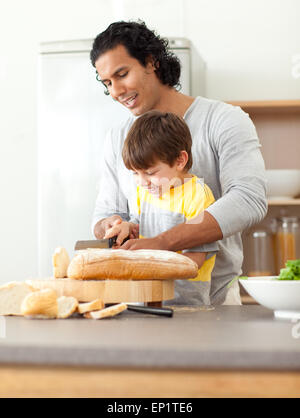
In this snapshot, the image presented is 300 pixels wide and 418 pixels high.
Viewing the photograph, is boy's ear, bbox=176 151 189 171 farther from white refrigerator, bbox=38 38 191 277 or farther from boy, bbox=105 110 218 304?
white refrigerator, bbox=38 38 191 277

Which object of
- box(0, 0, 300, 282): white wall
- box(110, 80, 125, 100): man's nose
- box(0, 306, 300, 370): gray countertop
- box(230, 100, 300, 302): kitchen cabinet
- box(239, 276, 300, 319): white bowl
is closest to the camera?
box(0, 306, 300, 370): gray countertop

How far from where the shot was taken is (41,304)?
96 cm

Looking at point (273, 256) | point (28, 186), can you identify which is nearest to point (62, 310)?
point (273, 256)

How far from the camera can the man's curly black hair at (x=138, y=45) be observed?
5.65ft

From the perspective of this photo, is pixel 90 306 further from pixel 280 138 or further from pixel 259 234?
pixel 280 138

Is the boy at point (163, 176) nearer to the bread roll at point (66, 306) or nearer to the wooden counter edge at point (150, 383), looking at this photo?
the bread roll at point (66, 306)

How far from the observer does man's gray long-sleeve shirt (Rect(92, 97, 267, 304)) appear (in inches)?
58.3

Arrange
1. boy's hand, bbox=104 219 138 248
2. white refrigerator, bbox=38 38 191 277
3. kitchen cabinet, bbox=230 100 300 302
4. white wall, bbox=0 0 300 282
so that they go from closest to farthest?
1. boy's hand, bbox=104 219 138 248
2. white refrigerator, bbox=38 38 191 277
3. kitchen cabinet, bbox=230 100 300 302
4. white wall, bbox=0 0 300 282

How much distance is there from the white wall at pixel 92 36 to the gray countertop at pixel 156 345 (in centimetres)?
217

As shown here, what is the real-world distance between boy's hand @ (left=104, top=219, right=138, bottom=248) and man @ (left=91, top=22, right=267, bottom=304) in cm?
3

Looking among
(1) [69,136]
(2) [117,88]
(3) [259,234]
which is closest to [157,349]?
(2) [117,88]

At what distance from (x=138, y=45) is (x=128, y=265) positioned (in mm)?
888

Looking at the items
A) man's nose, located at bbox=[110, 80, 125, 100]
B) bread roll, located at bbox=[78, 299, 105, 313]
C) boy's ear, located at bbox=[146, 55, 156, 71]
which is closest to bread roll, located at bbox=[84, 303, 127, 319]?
bread roll, located at bbox=[78, 299, 105, 313]

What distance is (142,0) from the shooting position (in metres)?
3.03
